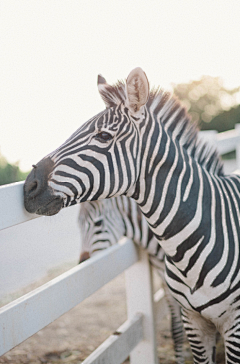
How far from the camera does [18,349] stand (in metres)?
3.49

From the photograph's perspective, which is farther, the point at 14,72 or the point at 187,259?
the point at 14,72

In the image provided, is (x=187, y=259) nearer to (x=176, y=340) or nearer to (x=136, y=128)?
(x=136, y=128)

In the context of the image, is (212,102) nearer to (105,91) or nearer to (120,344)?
(120,344)

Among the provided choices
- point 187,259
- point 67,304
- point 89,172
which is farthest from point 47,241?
point 187,259

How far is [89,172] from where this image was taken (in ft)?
5.02

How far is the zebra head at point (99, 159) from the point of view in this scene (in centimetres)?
144

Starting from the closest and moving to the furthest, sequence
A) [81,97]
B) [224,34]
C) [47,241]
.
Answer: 1. [47,241]
2. [81,97]
3. [224,34]

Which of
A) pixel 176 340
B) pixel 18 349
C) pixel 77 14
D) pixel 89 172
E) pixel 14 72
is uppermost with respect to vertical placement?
pixel 77 14

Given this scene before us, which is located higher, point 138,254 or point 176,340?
point 138,254

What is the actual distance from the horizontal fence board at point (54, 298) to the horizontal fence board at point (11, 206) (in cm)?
40

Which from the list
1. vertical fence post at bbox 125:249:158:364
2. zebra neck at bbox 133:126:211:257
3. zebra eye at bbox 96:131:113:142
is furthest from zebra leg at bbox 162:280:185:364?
zebra eye at bbox 96:131:113:142

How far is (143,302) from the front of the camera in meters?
2.75

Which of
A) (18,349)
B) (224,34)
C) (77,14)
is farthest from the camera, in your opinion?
(224,34)

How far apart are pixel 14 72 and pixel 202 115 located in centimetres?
1507
